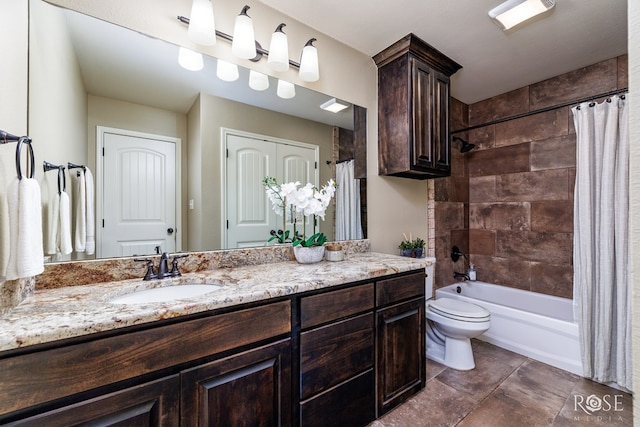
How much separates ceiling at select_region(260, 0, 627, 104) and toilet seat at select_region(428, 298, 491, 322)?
202 cm

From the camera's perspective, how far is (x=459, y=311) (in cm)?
213

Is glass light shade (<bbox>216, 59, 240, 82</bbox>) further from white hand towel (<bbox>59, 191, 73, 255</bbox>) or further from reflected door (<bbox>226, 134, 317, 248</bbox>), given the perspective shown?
white hand towel (<bbox>59, 191, 73, 255</bbox>)

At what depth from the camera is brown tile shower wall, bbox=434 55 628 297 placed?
2.51m

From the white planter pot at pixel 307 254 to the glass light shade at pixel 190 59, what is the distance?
1.17 meters

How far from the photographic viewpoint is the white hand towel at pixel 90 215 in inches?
49.9

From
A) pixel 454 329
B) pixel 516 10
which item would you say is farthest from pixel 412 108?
pixel 454 329

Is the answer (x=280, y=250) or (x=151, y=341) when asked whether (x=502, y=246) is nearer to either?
(x=280, y=250)

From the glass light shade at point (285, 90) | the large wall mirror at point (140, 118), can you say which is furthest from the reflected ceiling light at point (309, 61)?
the large wall mirror at point (140, 118)

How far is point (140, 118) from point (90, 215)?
0.53 metres

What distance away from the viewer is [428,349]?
2.39 meters

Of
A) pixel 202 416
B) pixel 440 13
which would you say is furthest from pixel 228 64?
pixel 202 416

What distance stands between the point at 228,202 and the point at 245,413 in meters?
1.05

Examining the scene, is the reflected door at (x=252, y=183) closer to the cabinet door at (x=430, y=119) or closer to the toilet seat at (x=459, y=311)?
the cabinet door at (x=430, y=119)

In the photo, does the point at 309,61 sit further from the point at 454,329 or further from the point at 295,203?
the point at 454,329
